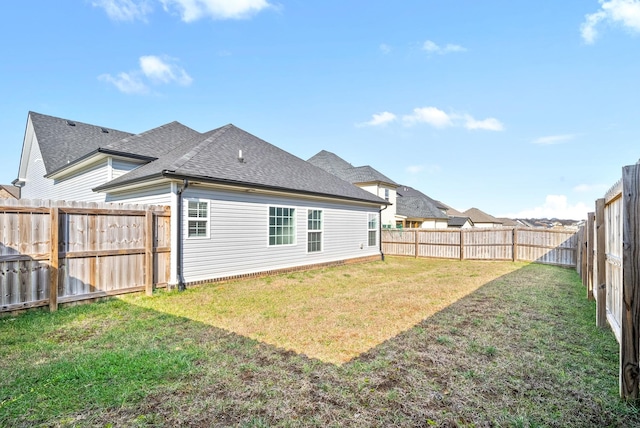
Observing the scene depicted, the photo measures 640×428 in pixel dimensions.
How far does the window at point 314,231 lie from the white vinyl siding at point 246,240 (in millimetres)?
200

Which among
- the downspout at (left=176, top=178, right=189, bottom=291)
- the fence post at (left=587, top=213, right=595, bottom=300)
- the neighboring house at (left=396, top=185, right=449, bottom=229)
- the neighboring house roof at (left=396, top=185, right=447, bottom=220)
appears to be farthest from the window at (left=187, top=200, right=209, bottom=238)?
the neighboring house roof at (left=396, top=185, right=447, bottom=220)

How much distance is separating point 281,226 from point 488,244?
10749 millimetres

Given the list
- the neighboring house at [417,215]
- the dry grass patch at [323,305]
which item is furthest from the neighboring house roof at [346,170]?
the dry grass patch at [323,305]

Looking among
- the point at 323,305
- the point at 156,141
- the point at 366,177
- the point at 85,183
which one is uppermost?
the point at 366,177

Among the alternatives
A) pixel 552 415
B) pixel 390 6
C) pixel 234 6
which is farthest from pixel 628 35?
pixel 234 6

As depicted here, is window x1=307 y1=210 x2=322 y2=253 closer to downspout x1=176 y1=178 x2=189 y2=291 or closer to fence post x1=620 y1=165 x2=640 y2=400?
downspout x1=176 y1=178 x2=189 y2=291

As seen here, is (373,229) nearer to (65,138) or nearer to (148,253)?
(148,253)

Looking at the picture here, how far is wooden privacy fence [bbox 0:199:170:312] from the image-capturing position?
206 inches

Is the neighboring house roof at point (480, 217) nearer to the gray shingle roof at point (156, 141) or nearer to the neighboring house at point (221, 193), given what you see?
the neighboring house at point (221, 193)

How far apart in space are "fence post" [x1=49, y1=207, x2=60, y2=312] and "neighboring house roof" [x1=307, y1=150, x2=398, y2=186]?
20.7 m

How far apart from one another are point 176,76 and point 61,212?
11.3 m

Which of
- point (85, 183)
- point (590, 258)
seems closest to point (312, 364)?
point (590, 258)

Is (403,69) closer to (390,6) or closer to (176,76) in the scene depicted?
(390,6)

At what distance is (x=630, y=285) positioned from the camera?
99.1 inches
